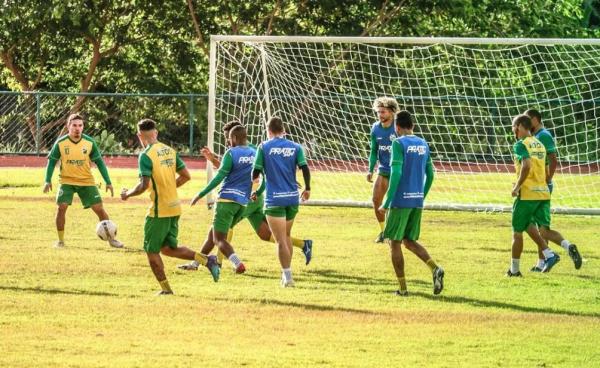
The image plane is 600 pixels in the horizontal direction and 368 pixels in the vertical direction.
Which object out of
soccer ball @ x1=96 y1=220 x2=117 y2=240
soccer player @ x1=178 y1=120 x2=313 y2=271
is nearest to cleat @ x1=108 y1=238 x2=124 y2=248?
soccer ball @ x1=96 y1=220 x2=117 y2=240

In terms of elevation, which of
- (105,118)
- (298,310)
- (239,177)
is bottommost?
(298,310)

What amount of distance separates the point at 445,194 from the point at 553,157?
1268 centimetres

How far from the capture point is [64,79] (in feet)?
146

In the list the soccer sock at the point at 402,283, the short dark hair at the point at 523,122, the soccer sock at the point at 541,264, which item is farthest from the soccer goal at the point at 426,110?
the soccer sock at the point at 402,283

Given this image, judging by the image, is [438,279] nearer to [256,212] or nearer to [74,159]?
[256,212]

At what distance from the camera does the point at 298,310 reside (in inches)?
507

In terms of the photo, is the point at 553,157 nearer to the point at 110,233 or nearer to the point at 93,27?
the point at 110,233

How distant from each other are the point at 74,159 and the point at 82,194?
490 mm

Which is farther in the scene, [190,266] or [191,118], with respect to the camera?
[191,118]

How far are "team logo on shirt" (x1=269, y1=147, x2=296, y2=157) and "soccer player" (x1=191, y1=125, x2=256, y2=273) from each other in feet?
2.19

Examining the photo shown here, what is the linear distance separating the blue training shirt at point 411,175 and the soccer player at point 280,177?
113cm

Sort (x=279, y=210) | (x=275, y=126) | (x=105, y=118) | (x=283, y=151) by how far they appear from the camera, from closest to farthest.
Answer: (x=275, y=126), (x=283, y=151), (x=279, y=210), (x=105, y=118)

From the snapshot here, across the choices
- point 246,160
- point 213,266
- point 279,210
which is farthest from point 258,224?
point 213,266

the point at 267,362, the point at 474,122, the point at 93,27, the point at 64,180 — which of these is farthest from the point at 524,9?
the point at 267,362
